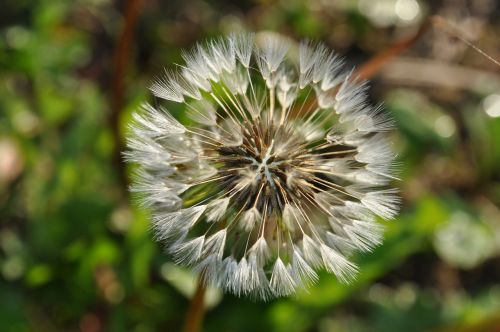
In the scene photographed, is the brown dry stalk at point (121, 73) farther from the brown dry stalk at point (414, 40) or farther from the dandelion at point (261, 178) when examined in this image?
the brown dry stalk at point (414, 40)

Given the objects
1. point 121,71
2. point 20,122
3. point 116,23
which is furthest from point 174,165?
point 116,23

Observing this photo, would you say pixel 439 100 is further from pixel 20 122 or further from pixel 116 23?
pixel 20 122

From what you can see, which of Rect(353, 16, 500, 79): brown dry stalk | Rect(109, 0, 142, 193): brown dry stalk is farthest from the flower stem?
Rect(109, 0, 142, 193): brown dry stalk

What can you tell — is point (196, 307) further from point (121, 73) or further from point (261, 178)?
point (121, 73)

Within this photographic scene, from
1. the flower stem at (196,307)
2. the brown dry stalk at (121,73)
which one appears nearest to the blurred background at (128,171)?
the brown dry stalk at (121,73)

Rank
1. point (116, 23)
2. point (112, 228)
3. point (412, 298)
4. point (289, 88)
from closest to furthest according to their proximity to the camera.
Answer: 1. point (289, 88)
2. point (112, 228)
3. point (412, 298)
4. point (116, 23)

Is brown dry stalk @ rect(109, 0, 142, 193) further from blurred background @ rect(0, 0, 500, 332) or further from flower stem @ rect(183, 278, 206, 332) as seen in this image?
flower stem @ rect(183, 278, 206, 332)

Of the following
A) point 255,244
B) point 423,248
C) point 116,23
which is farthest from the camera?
point 116,23
